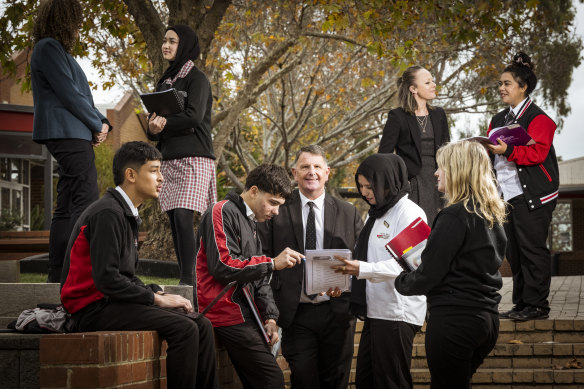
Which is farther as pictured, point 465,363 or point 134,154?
point 134,154

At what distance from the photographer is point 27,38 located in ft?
44.9

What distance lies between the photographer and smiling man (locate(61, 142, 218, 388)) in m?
4.52

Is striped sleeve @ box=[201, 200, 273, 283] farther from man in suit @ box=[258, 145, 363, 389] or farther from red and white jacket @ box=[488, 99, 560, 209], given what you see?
red and white jacket @ box=[488, 99, 560, 209]

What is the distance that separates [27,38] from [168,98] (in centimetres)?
799

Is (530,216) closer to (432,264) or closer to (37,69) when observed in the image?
(432,264)

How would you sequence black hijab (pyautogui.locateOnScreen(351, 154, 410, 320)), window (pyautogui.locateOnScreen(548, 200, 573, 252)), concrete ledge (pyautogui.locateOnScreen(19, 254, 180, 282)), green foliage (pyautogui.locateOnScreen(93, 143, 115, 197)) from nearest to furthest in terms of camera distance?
1. black hijab (pyautogui.locateOnScreen(351, 154, 410, 320))
2. concrete ledge (pyautogui.locateOnScreen(19, 254, 180, 282))
3. green foliage (pyautogui.locateOnScreen(93, 143, 115, 197))
4. window (pyautogui.locateOnScreen(548, 200, 573, 252))

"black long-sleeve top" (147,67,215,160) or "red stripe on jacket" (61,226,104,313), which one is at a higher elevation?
"black long-sleeve top" (147,67,215,160)

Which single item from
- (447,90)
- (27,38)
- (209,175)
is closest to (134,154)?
(209,175)

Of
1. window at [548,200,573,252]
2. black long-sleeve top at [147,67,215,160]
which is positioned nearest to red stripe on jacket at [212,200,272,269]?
black long-sleeve top at [147,67,215,160]

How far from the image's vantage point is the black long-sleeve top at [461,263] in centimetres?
464

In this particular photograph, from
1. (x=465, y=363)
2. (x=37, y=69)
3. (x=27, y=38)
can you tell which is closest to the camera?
(x=465, y=363)

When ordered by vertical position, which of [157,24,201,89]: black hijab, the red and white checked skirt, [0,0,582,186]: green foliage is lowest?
the red and white checked skirt

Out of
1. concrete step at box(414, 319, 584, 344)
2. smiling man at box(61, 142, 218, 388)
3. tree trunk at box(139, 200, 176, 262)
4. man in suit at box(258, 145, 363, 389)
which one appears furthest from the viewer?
tree trunk at box(139, 200, 176, 262)

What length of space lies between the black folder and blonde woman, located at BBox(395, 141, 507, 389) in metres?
3.01
